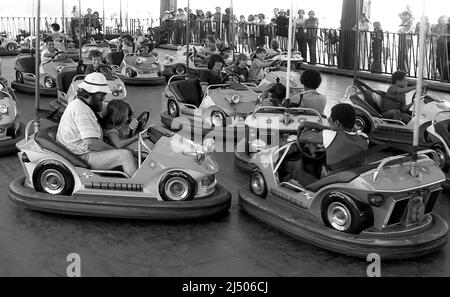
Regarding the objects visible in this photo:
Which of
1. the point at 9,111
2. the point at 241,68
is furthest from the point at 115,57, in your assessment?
the point at 9,111

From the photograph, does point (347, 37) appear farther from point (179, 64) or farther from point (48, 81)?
point (48, 81)

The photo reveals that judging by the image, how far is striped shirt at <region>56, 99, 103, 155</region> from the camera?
14.1 feet

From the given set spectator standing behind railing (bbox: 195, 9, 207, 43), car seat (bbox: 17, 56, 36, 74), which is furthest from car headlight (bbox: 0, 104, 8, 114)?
spectator standing behind railing (bbox: 195, 9, 207, 43)

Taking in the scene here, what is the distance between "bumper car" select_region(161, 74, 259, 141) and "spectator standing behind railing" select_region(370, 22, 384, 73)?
6142 millimetres

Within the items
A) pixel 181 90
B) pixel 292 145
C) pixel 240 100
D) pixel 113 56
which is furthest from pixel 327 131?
pixel 113 56

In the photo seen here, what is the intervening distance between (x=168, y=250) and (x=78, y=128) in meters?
1.12

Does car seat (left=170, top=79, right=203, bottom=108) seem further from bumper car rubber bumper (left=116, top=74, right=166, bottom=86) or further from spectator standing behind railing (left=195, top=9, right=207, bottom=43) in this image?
spectator standing behind railing (left=195, top=9, right=207, bottom=43)

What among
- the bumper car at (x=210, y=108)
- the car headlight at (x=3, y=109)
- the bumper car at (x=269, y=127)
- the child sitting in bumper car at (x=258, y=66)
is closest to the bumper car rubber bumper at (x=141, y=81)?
the child sitting in bumper car at (x=258, y=66)

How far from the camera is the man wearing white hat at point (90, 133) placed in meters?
4.32

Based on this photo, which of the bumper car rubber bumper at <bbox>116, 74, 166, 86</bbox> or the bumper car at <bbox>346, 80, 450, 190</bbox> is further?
the bumper car rubber bumper at <bbox>116, 74, 166, 86</bbox>

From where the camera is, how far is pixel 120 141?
174 inches
